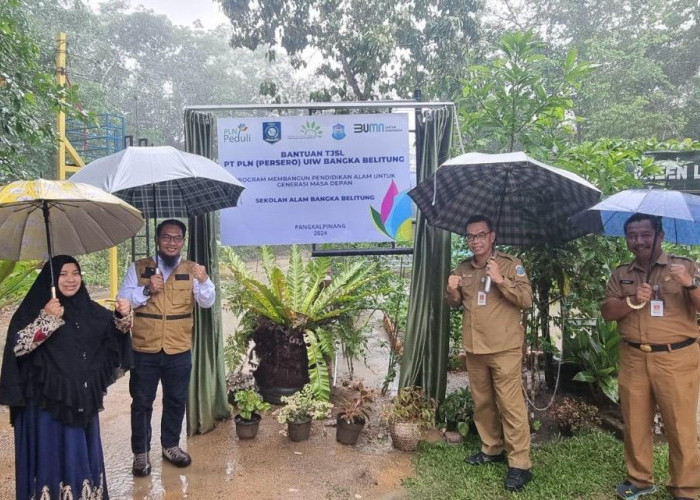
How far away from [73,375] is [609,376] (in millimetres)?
4069

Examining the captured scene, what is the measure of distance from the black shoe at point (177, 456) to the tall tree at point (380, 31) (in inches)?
293

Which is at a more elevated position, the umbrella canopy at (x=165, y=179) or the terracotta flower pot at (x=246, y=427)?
the umbrella canopy at (x=165, y=179)

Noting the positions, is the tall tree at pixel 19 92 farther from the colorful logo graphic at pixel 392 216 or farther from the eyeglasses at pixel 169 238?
the colorful logo graphic at pixel 392 216

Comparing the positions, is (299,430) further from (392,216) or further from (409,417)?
(392,216)

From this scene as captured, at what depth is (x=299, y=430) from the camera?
4.18 meters

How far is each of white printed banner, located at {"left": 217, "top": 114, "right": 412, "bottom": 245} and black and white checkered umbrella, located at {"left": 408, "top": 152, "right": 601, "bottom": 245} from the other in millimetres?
681

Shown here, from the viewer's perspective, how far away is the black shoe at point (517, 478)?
3398 millimetres

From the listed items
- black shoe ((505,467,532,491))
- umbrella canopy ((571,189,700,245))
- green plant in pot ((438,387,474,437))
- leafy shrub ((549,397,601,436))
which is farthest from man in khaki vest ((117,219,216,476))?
leafy shrub ((549,397,601,436))

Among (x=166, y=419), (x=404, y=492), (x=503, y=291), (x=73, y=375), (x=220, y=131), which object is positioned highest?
(x=220, y=131)

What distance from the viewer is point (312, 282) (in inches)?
214

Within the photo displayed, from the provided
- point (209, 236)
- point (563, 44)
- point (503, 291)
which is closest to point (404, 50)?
point (209, 236)

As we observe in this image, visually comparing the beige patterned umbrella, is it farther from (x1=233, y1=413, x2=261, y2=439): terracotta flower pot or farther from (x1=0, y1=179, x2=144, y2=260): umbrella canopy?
(x1=233, y1=413, x2=261, y2=439): terracotta flower pot

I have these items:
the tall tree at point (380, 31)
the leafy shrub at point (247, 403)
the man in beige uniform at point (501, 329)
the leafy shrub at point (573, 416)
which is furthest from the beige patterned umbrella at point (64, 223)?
the tall tree at point (380, 31)

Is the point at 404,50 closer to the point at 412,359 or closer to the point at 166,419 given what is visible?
the point at 412,359
